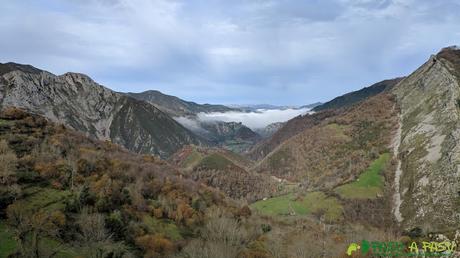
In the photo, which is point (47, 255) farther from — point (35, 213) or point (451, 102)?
point (451, 102)

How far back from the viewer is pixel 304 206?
453ft

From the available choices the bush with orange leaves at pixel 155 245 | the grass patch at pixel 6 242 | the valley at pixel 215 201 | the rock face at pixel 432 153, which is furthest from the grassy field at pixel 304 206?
the grass patch at pixel 6 242

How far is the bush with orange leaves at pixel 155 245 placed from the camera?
64156mm

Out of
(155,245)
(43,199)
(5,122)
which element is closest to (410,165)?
(155,245)

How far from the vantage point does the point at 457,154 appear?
102438 millimetres

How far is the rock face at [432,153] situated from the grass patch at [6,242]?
253 feet

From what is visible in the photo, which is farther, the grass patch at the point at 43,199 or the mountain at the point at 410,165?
the mountain at the point at 410,165

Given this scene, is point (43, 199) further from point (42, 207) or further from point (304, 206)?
point (304, 206)

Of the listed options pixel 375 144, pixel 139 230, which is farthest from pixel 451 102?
pixel 139 230

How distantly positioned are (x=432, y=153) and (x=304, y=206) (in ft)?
143

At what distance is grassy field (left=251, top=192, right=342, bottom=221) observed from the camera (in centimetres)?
12816

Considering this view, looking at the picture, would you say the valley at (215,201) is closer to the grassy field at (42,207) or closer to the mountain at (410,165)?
the grassy field at (42,207)

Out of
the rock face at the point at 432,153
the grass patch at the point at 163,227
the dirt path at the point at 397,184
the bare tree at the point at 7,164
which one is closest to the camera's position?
the bare tree at the point at 7,164

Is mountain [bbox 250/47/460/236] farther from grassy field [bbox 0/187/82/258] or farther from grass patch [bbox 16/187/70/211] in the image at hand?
grass patch [bbox 16/187/70/211]
